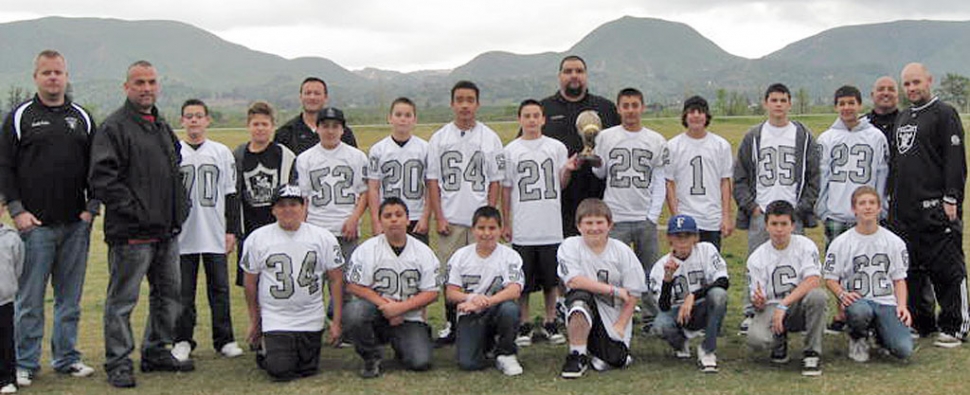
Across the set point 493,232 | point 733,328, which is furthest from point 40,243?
point 733,328

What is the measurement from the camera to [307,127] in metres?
7.70

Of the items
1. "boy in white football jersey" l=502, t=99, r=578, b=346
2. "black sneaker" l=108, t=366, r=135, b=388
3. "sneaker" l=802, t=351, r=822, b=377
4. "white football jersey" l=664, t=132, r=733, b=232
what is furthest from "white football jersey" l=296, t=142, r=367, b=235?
"sneaker" l=802, t=351, r=822, b=377

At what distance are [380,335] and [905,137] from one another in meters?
4.80

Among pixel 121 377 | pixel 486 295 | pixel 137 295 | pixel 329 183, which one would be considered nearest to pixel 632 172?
pixel 486 295

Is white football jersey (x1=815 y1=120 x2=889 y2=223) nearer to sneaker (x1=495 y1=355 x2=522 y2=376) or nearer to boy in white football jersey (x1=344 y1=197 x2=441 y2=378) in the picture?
sneaker (x1=495 y1=355 x2=522 y2=376)

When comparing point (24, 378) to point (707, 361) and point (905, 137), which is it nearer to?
point (707, 361)

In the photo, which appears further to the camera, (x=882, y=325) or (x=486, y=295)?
(x=486, y=295)

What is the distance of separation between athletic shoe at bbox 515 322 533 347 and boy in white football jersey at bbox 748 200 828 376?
1.88 meters

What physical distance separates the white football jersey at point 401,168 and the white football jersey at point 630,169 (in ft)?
5.14

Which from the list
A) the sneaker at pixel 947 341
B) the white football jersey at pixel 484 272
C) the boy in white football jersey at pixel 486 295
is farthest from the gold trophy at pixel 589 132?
the sneaker at pixel 947 341

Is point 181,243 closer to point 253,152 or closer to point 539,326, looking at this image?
point 253,152

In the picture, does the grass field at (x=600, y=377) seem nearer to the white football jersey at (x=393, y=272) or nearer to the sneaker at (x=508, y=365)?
the sneaker at (x=508, y=365)

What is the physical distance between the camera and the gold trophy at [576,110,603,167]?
7.10m

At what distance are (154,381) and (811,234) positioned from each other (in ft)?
37.6
